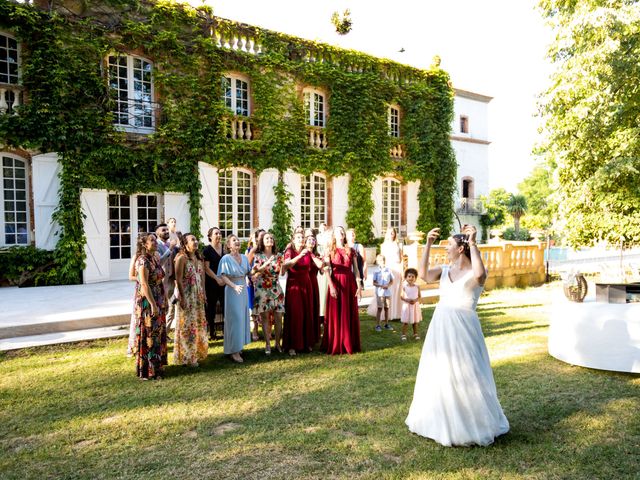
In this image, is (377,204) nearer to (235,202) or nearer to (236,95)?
(235,202)

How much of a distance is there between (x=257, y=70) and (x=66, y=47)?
211 inches

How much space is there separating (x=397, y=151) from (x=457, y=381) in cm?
1541

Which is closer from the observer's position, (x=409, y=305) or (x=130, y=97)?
(x=409, y=305)

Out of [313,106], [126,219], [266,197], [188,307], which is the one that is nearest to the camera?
[188,307]

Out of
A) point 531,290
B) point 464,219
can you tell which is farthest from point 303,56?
Answer: point 464,219

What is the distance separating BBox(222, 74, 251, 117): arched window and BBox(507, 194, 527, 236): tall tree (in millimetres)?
20287

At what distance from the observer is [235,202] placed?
586 inches

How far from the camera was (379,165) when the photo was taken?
1738 cm

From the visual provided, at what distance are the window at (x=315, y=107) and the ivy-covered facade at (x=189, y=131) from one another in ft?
0.23

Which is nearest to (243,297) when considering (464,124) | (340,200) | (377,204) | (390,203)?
(340,200)

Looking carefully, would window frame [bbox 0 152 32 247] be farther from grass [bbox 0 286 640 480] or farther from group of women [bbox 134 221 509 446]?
group of women [bbox 134 221 509 446]

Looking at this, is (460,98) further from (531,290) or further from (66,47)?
(66,47)

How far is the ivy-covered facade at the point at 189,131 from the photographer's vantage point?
461 inches

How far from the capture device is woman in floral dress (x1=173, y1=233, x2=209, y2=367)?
572 cm
